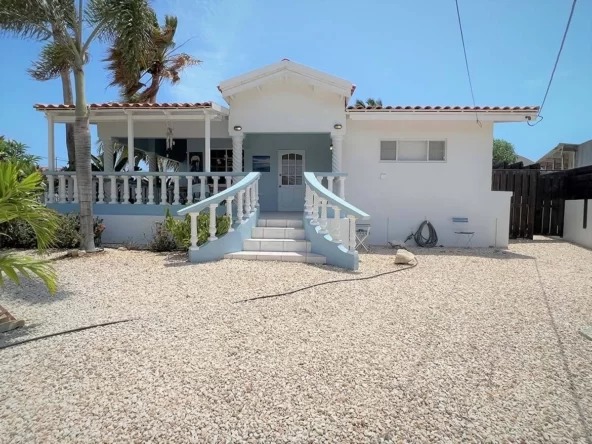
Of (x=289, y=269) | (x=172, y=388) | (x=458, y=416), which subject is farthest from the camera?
(x=289, y=269)

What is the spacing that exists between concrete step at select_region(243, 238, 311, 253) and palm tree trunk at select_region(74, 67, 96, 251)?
11.8ft

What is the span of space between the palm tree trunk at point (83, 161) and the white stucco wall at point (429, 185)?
6.73m

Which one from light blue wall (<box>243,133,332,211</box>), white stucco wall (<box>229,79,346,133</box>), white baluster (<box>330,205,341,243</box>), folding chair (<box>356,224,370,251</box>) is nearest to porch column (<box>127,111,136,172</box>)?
white stucco wall (<box>229,79,346,133</box>)

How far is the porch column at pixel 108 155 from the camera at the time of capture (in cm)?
1184

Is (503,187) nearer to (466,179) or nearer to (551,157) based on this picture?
(466,179)

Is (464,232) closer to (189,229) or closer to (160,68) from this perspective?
(189,229)

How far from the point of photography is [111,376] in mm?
3100

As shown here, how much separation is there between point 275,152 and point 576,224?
9.98 metres

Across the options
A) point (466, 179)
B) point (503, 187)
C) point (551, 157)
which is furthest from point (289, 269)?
point (551, 157)

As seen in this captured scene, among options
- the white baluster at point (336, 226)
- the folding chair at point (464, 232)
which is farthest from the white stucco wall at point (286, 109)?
the folding chair at point (464, 232)

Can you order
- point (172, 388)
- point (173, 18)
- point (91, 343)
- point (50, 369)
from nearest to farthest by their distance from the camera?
point (172, 388), point (50, 369), point (91, 343), point (173, 18)

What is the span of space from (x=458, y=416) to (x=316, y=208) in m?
5.73

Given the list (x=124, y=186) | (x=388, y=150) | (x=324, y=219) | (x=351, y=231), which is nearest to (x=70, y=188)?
(x=124, y=186)

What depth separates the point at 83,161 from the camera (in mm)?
8430
